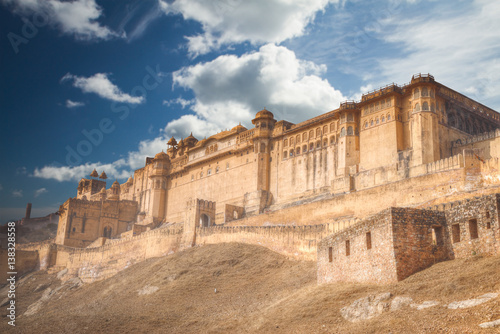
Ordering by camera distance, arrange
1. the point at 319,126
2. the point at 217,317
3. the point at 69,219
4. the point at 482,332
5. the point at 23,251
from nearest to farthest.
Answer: the point at 482,332
the point at 217,317
the point at 319,126
the point at 23,251
the point at 69,219

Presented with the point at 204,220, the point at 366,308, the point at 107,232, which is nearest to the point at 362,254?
the point at 366,308

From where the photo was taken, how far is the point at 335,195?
145 feet

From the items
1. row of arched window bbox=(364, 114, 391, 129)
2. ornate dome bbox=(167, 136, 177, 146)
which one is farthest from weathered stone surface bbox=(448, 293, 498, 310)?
ornate dome bbox=(167, 136, 177, 146)

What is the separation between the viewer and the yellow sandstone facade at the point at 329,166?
3884 centimetres

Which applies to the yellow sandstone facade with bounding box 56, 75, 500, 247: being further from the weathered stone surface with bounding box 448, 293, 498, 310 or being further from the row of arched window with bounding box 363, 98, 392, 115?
the weathered stone surface with bounding box 448, 293, 498, 310

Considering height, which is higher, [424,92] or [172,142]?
[172,142]

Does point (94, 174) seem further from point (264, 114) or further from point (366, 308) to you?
point (366, 308)

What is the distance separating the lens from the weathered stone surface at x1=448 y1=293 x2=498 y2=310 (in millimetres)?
13055

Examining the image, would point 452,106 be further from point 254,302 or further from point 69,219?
point 69,219

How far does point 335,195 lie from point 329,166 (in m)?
6.12

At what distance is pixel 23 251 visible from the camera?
59656 millimetres

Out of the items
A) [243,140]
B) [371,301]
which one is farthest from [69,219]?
[371,301]

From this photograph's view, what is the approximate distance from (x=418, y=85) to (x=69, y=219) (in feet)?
149

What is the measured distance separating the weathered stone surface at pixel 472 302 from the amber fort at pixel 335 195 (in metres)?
2.77
